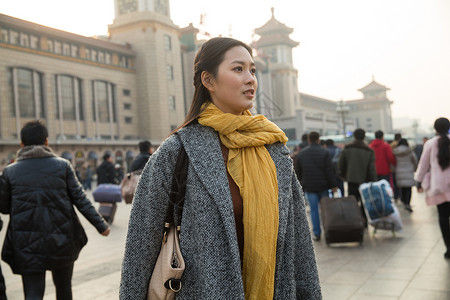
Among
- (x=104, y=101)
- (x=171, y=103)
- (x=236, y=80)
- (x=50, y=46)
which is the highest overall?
(x=50, y=46)

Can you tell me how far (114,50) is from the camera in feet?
155

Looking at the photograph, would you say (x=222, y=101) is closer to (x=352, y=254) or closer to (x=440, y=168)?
(x=440, y=168)

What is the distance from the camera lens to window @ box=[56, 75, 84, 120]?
43.1 meters

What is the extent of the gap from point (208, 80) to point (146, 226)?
2.11ft

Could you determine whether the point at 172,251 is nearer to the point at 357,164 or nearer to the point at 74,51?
the point at 357,164

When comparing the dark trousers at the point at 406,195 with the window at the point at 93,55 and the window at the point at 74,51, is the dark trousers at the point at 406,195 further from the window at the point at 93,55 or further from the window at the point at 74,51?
the window at the point at 93,55

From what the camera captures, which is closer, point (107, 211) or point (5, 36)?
point (107, 211)

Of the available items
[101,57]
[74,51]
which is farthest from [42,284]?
[101,57]

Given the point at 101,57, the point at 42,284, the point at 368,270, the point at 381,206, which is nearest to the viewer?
the point at 42,284

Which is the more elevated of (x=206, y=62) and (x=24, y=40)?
(x=24, y=40)

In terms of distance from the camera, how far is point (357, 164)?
8.20 metres

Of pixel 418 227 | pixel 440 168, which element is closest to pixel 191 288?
pixel 440 168

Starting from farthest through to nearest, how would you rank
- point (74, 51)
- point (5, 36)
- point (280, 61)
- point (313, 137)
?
point (280, 61)
point (74, 51)
point (5, 36)
point (313, 137)

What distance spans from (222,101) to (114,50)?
156ft
